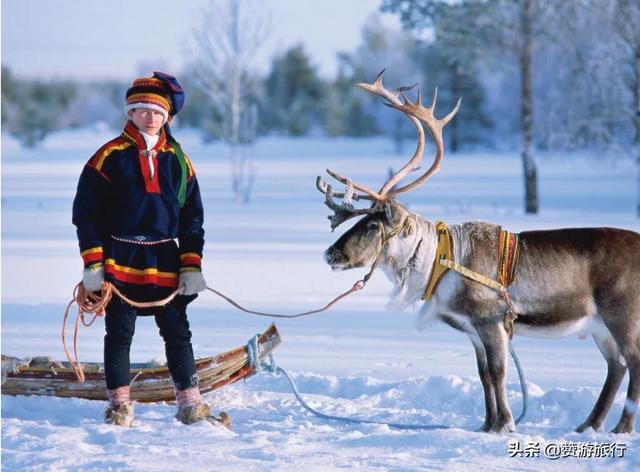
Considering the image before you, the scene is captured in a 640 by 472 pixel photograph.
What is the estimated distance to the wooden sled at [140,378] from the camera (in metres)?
6.03

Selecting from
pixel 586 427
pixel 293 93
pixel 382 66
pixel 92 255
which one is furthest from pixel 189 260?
pixel 293 93

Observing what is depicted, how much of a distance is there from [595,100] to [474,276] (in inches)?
655

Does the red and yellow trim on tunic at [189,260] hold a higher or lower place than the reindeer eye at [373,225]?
lower

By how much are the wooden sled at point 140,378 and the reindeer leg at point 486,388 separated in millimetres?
1326

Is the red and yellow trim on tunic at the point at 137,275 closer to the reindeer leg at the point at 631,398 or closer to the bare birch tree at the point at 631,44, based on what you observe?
the reindeer leg at the point at 631,398

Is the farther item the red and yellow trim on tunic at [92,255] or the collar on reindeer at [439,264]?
the collar on reindeer at [439,264]

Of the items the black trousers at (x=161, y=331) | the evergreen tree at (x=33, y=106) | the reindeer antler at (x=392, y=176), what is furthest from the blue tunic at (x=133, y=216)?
the evergreen tree at (x=33, y=106)

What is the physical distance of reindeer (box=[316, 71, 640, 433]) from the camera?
5.45 metres

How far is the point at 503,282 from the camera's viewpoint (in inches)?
218

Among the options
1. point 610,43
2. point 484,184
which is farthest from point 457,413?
point 484,184

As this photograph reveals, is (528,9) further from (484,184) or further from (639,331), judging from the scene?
(639,331)

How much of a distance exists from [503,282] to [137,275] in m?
2.16

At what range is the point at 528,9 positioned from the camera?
20.6 metres

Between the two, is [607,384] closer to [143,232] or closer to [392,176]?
[392,176]
